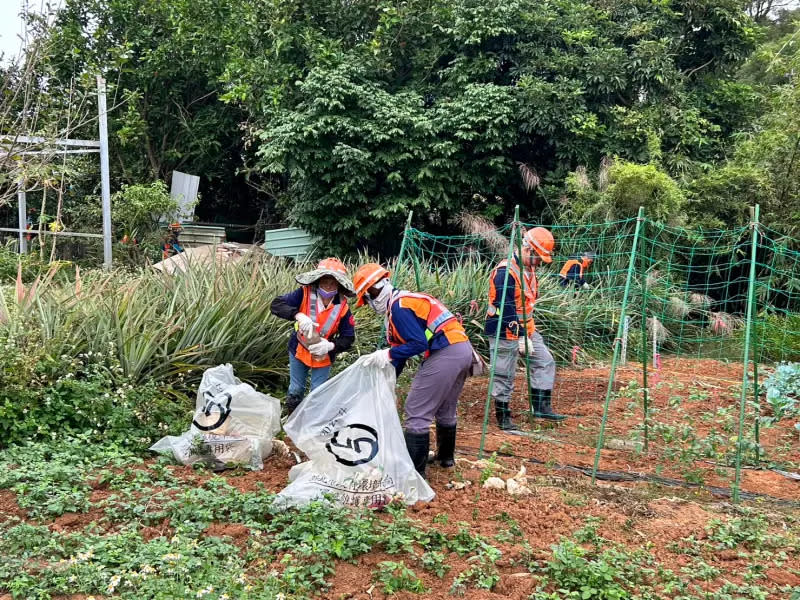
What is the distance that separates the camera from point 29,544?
313 centimetres

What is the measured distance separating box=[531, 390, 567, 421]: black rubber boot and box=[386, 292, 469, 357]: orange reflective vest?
2.09 m

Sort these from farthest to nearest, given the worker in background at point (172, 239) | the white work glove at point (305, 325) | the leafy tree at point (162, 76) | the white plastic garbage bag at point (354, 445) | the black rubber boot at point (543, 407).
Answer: the leafy tree at point (162, 76) → the worker in background at point (172, 239) → the black rubber boot at point (543, 407) → the white work glove at point (305, 325) → the white plastic garbage bag at point (354, 445)

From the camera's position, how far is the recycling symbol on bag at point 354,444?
3768 mm

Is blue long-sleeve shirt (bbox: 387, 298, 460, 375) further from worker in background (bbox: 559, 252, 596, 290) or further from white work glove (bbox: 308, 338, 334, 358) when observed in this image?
worker in background (bbox: 559, 252, 596, 290)

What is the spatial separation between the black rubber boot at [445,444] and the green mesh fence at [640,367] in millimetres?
442

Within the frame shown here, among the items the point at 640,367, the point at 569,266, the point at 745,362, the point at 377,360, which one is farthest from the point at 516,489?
the point at 569,266

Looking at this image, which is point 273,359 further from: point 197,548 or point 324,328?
point 197,548

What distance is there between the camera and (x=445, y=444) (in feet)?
14.8

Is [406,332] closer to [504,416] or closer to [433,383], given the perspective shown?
[433,383]

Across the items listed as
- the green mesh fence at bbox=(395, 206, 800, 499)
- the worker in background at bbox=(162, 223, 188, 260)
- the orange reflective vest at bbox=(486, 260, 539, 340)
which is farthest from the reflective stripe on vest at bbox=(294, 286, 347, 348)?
the worker in background at bbox=(162, 223, 188, 260)

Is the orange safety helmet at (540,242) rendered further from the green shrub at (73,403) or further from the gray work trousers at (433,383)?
the green shrub at (73,403)

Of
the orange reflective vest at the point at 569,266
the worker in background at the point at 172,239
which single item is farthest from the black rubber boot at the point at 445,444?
the worker in background at the point at 172,239

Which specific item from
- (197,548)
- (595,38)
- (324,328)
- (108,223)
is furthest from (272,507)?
(595,38)

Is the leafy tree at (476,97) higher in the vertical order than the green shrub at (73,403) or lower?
higher
